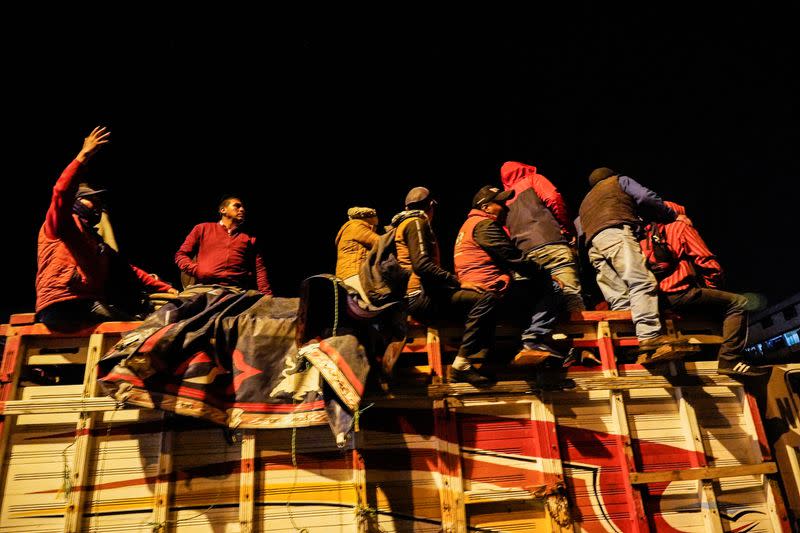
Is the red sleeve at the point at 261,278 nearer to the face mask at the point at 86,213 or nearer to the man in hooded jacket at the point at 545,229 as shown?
the face mask at the point at 86,213

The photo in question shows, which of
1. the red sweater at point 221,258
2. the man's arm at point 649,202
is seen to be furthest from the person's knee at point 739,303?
the red sweater at point 221,258

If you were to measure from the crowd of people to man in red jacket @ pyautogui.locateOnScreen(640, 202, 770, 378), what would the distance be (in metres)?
0.01

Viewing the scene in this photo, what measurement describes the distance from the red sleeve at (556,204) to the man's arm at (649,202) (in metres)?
0.71

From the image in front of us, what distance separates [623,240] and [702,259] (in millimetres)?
948

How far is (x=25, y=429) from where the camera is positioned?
4105 millimetres

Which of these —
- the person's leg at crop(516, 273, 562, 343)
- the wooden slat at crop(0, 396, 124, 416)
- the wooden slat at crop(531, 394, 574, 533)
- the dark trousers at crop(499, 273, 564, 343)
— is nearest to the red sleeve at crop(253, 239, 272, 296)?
the wooden slat at crop(0, 396, 124, 416)

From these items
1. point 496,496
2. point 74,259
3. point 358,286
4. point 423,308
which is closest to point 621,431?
point 496,496

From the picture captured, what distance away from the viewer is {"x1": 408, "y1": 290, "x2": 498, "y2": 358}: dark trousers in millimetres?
4523

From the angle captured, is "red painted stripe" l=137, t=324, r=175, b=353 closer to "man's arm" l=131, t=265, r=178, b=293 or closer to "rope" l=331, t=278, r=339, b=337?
"rope" l=331, t=278, r=339, b=337

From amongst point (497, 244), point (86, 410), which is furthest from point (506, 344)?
point (86, 410)

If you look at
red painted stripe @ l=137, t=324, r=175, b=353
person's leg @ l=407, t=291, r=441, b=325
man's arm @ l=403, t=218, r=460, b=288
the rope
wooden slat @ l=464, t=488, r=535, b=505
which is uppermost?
man's arm @ l=403, t=218, r=460, b=288

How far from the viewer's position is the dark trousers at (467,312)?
452 cm

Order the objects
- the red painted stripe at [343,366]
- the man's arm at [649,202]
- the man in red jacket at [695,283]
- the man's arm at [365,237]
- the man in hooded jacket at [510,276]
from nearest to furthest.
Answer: the red painted stripe at [343,366] → the man in hooded jacket at [510,276] → the man in red jacket at [695,283] → the man's arm at [649,202] → the man's arm at [365,237]

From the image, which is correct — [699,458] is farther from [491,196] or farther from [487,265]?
[491,196]
